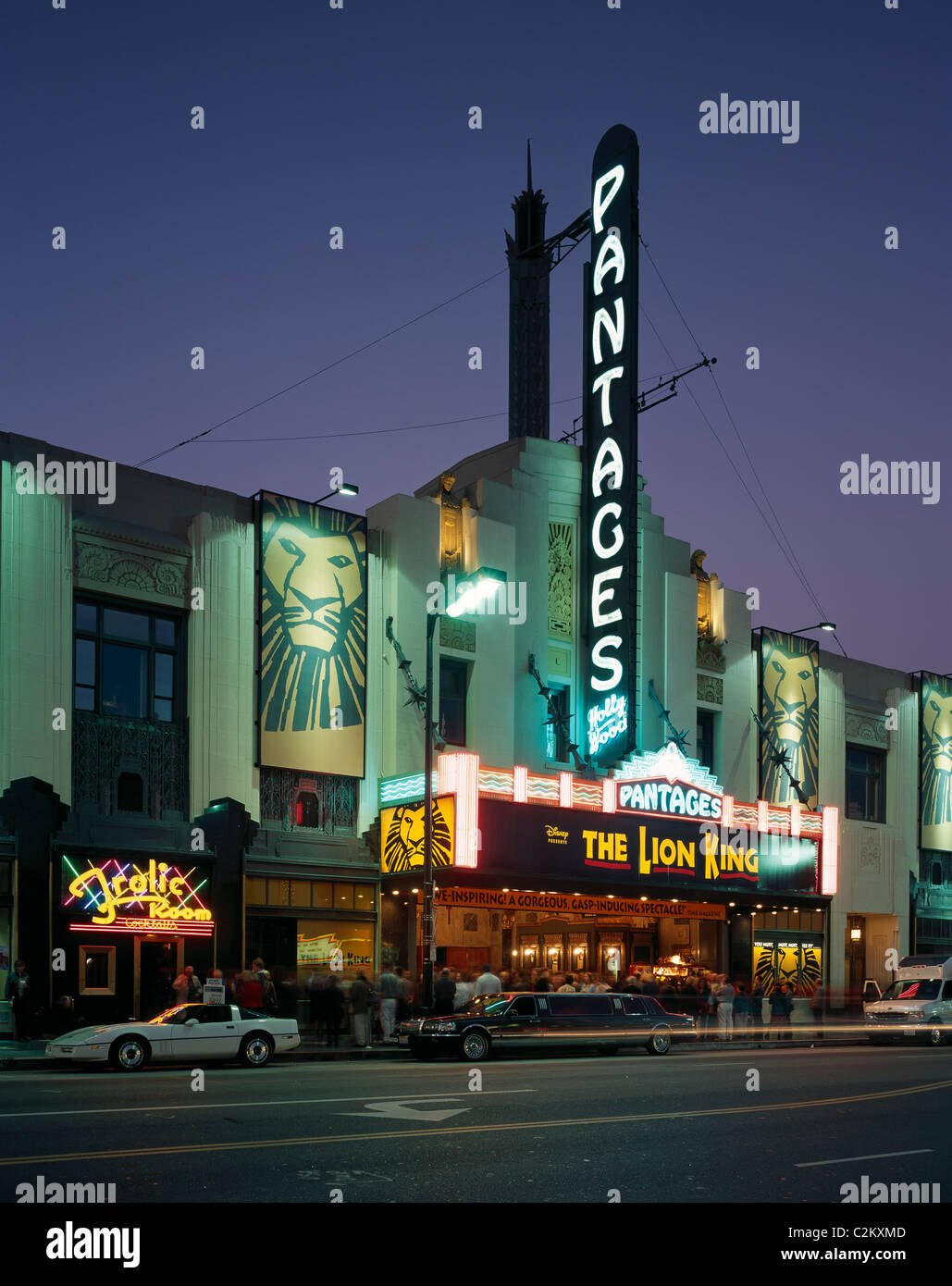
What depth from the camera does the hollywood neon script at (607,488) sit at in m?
36.3

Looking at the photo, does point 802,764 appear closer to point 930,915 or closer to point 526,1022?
point 930,915

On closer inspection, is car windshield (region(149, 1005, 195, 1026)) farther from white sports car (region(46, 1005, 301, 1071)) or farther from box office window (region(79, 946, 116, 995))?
box office window (region(79, 946, 116, 995))

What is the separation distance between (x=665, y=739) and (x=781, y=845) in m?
5.17

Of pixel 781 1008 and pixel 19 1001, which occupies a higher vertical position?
pixel 19 1001

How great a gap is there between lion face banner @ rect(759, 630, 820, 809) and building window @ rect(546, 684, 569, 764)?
9.15 m

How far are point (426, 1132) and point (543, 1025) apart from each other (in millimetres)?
12993

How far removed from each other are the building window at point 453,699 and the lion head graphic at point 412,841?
10.8 ft

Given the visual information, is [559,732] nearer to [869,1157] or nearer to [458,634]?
[458,634]

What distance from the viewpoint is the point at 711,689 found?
138 ft

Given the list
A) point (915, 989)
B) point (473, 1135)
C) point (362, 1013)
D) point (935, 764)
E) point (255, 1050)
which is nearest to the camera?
point (473, 1135)

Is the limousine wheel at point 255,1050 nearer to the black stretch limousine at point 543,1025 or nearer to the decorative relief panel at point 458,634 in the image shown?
the black stretch limousine at point 543,1025

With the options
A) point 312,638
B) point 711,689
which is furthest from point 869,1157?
point 711,689

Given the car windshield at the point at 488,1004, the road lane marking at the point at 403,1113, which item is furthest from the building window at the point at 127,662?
the road lane marking at the point at 403,1113

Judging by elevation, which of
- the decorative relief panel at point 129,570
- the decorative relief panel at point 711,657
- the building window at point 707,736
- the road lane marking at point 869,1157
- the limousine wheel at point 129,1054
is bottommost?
the limousine wheel at point 129,1054
